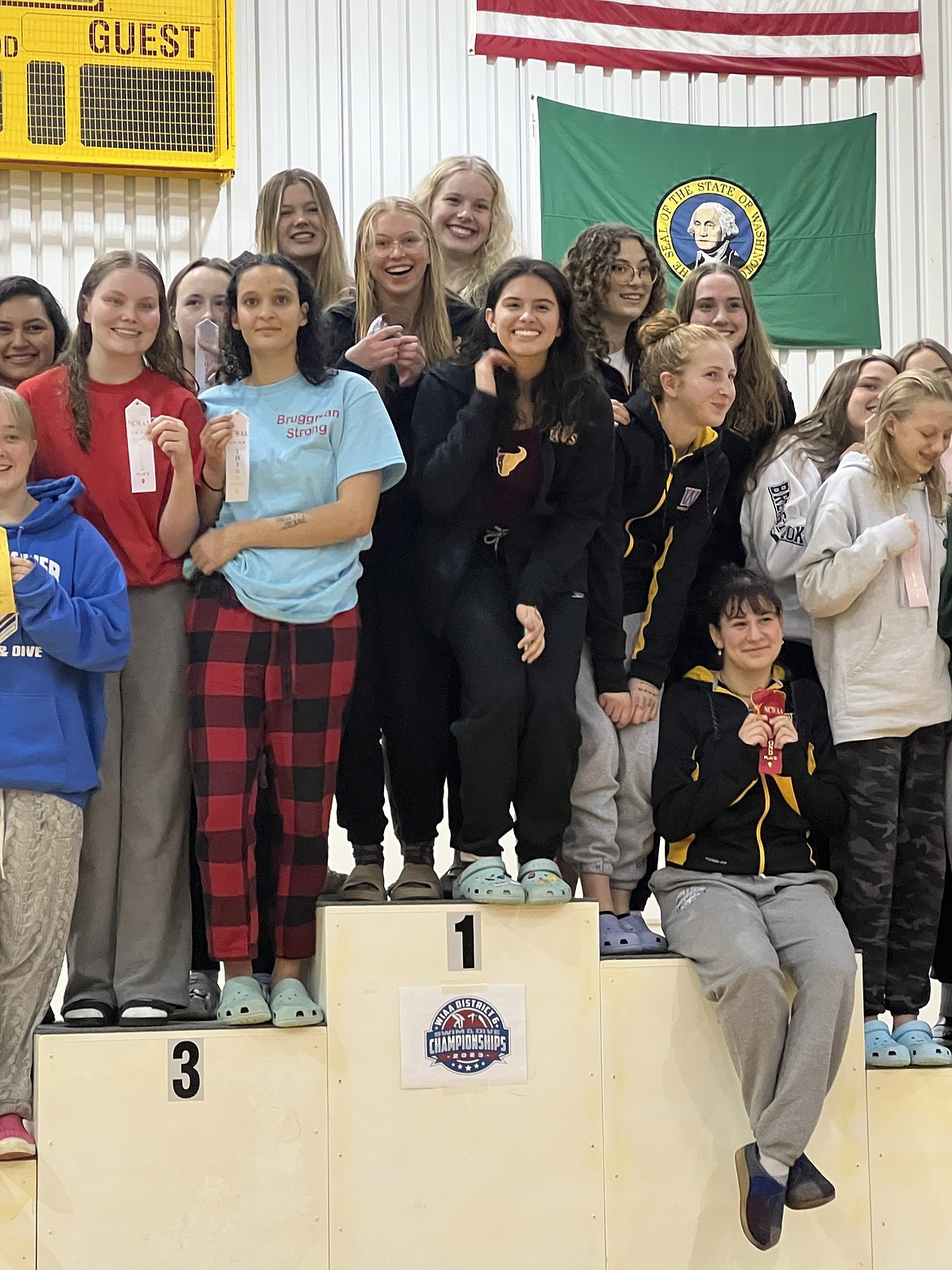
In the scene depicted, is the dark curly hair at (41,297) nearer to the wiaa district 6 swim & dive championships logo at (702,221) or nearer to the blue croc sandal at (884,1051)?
the blue croc sandal at (884,1051)

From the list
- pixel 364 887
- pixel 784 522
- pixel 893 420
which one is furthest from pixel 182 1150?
pixel 893 420

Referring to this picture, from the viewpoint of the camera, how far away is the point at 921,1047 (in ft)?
9.92

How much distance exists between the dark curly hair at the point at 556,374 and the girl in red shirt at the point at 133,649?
65cm

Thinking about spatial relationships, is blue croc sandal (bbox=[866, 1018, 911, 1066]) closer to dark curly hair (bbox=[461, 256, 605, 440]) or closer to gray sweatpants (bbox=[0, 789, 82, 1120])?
A: dark curly hair (bbox=[461, 256, 605, 440])

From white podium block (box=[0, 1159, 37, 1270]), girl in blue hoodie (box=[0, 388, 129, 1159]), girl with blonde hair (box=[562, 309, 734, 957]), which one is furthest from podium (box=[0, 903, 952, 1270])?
girl with blonde hair (box=[562, 309, 734, 957])

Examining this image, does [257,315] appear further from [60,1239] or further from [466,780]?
[60,1239]

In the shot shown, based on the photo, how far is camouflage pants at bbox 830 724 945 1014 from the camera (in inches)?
122

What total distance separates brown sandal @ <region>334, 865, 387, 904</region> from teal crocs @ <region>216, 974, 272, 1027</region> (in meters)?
0.28

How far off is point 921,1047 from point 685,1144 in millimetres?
557

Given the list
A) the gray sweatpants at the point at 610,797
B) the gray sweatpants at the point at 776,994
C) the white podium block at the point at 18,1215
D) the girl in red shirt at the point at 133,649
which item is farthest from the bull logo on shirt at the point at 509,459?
the white podium block at the point at 18,1215

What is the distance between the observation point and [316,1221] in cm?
275

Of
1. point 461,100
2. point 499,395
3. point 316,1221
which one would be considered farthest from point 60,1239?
point 461,100

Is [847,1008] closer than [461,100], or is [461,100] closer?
[847,1008]

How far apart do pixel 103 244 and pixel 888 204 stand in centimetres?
360
